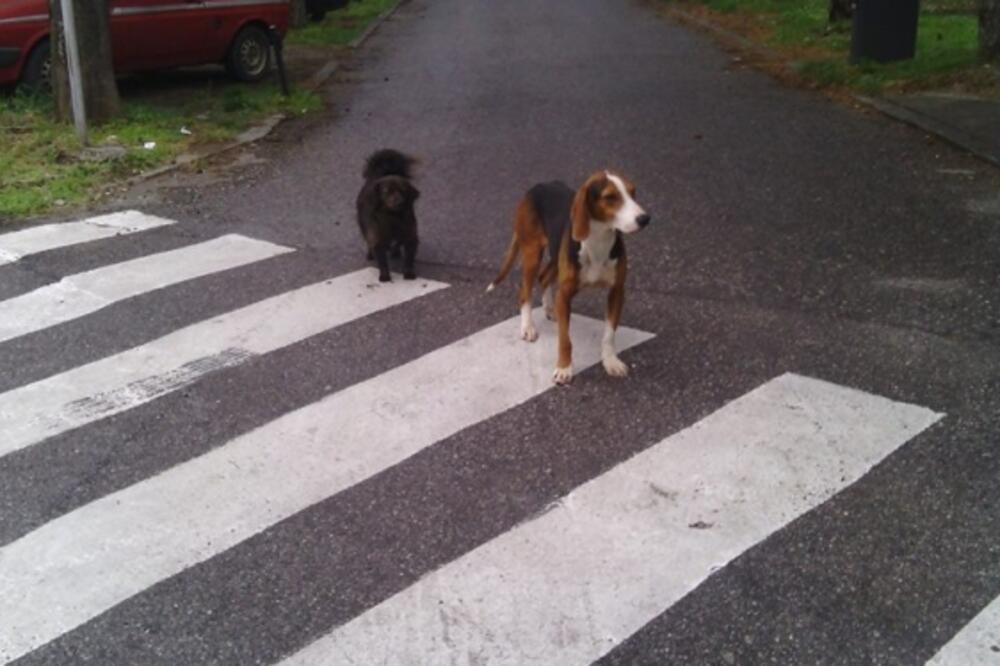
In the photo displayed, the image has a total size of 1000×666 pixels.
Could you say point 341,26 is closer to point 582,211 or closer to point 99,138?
point 99,138

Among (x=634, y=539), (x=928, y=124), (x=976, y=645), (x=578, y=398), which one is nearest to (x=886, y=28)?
(x=928, y=124)

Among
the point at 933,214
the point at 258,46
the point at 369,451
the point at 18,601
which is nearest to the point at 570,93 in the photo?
the point at 258,46

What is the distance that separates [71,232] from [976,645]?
6.96m

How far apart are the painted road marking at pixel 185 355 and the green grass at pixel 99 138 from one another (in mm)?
3464

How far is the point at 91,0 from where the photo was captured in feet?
36.2

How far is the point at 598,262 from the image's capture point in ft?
16.3

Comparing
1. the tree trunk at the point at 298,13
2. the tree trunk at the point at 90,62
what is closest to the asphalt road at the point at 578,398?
the tree trunk at the point at 90,62

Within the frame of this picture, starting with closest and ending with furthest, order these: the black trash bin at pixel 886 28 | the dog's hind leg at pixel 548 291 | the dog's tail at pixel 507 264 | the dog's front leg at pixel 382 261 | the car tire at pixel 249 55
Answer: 1. the dog's hind leg at pixel 548 291
2. the dog's tail at pixel 507 264
3. the dog's front leg at pixel 382 261
4. the black trash bin at pixel 886 28
5. the car tire at pixel 249 55

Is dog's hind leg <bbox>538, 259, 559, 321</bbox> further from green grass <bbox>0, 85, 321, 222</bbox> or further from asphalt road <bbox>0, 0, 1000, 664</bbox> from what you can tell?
green grass <bbox>0, 85, 321, 222</bbox>

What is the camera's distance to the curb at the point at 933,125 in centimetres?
916

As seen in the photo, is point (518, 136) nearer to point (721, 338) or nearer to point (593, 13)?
point (721, 338)

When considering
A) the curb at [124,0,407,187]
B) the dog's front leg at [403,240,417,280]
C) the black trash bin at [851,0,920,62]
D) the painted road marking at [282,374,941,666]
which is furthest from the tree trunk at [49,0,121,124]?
the black trash bin at [851,0,920,62]

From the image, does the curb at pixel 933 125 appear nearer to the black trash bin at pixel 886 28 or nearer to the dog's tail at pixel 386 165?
the black trash bin at pixel 886 28

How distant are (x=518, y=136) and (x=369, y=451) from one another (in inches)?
283
